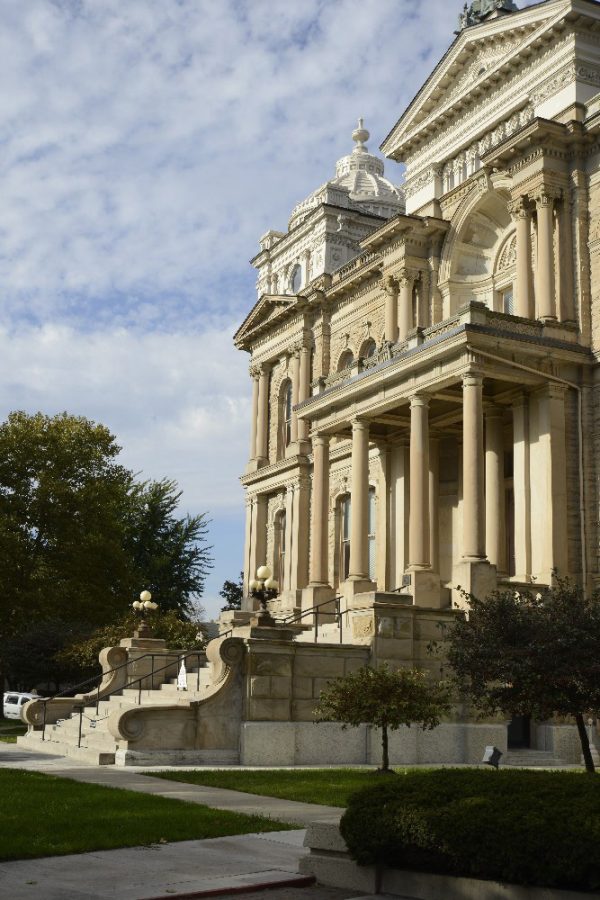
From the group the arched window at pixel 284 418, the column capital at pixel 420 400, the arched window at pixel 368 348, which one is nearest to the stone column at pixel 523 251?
the column capital at pixel 420 400

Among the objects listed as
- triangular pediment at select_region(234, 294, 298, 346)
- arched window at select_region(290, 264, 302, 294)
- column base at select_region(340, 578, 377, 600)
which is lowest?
column base at select_region(340, 578, 377, 600)

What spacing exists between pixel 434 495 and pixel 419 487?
4427 millimetres

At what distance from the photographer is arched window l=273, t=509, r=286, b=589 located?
40.4 metres

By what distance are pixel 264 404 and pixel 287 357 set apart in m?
2.27

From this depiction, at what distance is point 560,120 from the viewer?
2853cm

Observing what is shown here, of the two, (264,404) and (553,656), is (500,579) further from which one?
(264,404)

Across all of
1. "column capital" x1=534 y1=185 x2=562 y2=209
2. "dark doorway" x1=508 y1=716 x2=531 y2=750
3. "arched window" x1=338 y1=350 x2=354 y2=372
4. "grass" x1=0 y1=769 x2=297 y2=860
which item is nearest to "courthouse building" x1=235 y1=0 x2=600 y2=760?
"column capital" x1=534 y1=185 x2=562 y2=209

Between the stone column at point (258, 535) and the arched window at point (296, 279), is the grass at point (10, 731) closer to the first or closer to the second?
the stone column at point (258, 535)

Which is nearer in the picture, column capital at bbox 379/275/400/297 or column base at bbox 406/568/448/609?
column base at bbox 406/568/448/609

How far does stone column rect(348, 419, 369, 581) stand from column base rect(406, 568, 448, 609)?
2.76 metres

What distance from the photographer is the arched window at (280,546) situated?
40.4m

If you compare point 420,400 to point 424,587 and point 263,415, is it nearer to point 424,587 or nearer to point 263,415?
point 424,587

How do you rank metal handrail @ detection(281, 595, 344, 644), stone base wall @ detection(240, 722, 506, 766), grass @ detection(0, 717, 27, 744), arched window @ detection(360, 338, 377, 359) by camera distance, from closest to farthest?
stone base wall @ detection(240, 722, 506, 766)
metal handrail @ detection(281, 595, 344, 644)
grass @ detection(0, 717, 27, 744)
arched window @ detection(360, 338, 377, 359)

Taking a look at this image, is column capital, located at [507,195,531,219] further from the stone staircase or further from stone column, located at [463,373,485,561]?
the stone staircase
